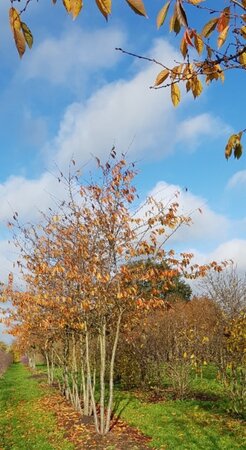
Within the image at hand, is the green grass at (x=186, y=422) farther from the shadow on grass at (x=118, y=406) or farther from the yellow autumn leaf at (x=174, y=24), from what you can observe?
Result: the yellow autumn leaf at (x=174, y=24)

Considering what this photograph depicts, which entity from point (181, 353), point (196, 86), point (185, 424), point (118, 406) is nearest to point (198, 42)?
point (196, 86)

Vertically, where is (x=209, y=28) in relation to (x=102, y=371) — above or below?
above

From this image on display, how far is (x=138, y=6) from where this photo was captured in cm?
147

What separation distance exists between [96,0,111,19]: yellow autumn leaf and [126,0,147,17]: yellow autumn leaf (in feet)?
0.46

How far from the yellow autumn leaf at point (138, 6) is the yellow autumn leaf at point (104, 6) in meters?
0.14

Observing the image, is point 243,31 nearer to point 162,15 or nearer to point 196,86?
point 196,86

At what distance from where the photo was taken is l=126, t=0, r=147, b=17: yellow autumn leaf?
4.80ft

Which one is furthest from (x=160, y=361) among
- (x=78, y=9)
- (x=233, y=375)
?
(x=78, y=9)

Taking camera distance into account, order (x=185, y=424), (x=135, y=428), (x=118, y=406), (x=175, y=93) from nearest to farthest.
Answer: (x=175, y=93), (x=135, y=428), (x=185, y=424), (x=118, y=406)

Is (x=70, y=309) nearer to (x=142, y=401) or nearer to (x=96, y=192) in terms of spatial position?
(x=96, y=192)

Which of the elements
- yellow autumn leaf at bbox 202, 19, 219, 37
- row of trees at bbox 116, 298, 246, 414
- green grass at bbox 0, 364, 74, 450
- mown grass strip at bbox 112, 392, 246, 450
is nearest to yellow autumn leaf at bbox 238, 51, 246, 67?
yellow autumn leaf at bbox 202, 19, 219, 37

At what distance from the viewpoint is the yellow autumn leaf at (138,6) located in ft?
4.80

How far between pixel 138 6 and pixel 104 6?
7.5 inches

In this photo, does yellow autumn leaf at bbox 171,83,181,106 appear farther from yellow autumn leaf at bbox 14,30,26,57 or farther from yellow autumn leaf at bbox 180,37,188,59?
yellow autumn leaf at bbox 14,30,26,57
